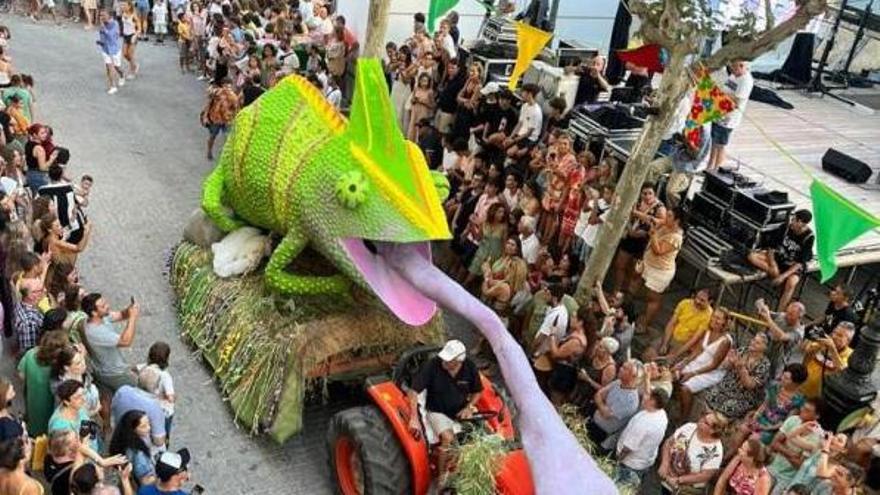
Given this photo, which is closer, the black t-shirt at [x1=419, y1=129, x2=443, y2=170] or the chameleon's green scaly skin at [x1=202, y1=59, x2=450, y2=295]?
the chameleon's green scaly skin at [x1=202, y1=59, x2=450, y2=295]

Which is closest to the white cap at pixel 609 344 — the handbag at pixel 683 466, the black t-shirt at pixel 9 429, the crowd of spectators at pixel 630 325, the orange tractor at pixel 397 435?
the crowd of spectators at pixel 630 325

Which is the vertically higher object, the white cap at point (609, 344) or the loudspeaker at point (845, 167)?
the loudspeaker at point (845, 167)

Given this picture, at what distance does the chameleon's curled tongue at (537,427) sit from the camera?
16.7ft

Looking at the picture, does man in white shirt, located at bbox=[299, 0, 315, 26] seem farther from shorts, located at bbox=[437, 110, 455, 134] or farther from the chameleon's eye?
the chameleon's eye

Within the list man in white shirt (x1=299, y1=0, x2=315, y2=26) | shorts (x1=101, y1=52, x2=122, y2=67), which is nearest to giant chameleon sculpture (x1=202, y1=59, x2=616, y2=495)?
shorts (x1=101, y1=52, x2=122, y2=67)

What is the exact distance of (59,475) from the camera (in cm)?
541

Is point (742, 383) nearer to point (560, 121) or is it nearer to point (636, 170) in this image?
point (636, 170)

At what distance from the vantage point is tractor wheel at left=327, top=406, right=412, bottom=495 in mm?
6094

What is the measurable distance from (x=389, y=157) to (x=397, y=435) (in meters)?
2.24

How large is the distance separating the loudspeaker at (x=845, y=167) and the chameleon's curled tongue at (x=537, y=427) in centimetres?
720

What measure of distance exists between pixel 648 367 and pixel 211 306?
3.93 meters

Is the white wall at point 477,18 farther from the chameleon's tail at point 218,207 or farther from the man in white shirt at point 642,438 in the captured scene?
the man in white shirt at point 642,438

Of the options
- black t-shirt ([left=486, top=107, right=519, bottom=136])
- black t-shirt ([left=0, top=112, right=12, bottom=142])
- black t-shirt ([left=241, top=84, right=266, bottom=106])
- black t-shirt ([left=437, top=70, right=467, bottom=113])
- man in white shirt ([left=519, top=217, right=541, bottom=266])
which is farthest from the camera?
black t-shirt ([left=241, top=84, right=266, bottom=106])

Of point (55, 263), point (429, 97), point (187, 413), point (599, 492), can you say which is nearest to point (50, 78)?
point (429, 97)
